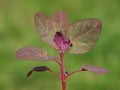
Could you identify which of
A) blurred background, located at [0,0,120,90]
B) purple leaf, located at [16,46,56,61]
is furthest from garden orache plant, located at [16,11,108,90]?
blurred background, located at [0,0,120,90]

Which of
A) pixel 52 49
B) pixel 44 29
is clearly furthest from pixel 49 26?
pixel 52 49

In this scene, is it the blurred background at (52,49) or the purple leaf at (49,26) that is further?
the blurred background at (52,49)

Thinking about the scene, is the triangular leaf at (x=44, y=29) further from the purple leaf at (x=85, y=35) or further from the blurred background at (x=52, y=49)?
the blurred background at (x=52, y=49)

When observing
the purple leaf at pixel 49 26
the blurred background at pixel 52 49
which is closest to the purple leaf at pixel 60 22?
the purple leaf at pixel 49 26

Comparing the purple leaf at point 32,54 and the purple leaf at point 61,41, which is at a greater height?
→ the purple leaf at point 61,41

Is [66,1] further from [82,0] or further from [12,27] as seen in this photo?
[12,27]

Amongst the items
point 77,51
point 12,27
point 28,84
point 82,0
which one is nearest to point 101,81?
point 28,84

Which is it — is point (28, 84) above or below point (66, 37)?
below
